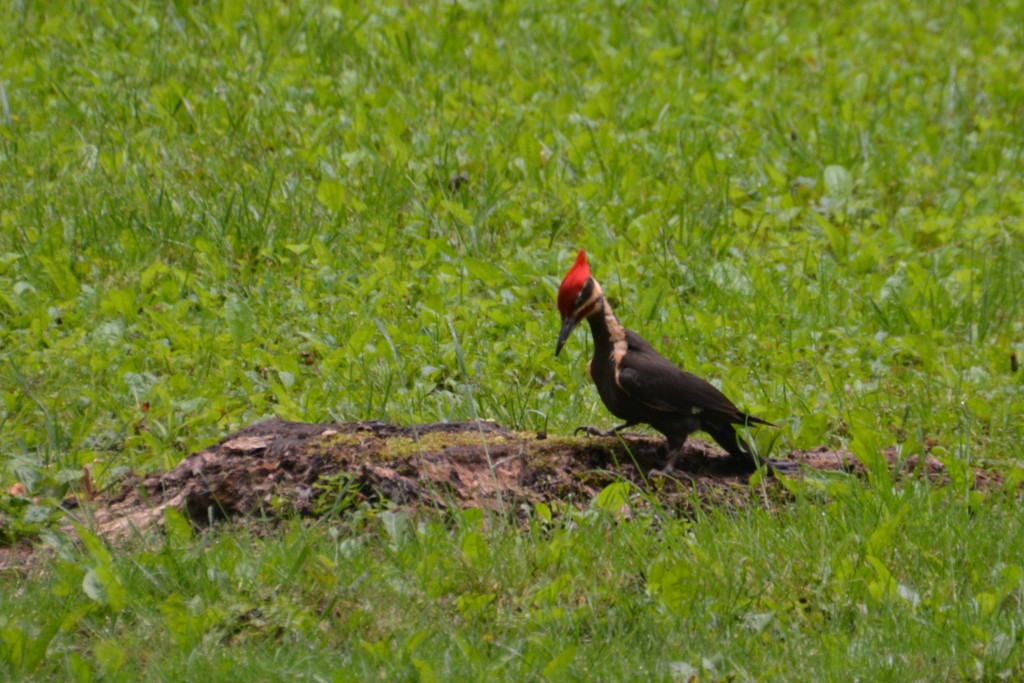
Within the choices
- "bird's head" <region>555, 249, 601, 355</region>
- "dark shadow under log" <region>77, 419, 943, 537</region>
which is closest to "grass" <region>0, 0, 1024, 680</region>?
"dark shadow under log" <region>77, 419, 943, 537</region>

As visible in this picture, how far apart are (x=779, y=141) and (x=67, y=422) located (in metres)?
4.60

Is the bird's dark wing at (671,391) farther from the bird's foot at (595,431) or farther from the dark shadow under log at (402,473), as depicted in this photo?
the bird's foot at (595,431)

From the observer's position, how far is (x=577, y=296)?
15.7 ft

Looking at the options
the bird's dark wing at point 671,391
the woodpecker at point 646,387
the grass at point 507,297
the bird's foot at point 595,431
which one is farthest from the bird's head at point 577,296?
the grass at point 507,297

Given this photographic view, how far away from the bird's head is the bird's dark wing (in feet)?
0.91

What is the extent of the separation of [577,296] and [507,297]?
1.59 m

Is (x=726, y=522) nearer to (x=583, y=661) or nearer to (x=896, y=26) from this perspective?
(x=583, y=661)

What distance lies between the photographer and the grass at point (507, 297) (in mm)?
3678

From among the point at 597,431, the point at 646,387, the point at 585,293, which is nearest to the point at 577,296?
the point at 585,293

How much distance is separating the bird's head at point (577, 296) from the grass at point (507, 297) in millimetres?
579

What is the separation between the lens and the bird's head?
4.76 metres

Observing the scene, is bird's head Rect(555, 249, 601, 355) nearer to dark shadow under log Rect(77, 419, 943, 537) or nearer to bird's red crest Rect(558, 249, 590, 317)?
bird's red crest Rect(558, 249, 590, 317)

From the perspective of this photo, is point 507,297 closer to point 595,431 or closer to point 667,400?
point 595,431

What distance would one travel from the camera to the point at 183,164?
23.5 ft
